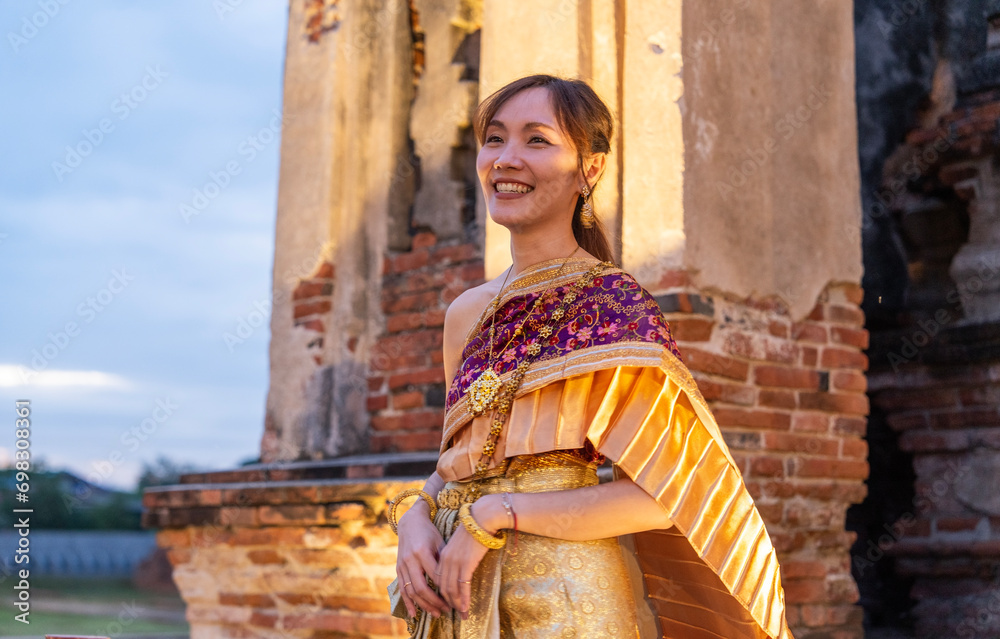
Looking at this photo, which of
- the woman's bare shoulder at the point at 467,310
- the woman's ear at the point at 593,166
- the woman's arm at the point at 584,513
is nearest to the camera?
the woman's arm at the point at 584,513

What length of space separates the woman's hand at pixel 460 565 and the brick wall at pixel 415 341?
8.49 ft

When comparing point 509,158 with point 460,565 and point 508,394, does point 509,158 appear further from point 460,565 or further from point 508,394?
point 460,565

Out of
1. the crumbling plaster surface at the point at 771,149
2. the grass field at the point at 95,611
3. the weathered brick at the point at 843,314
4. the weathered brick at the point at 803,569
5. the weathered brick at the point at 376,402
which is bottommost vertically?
the grass field at the point at 95,611

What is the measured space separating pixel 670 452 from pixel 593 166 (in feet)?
1.82

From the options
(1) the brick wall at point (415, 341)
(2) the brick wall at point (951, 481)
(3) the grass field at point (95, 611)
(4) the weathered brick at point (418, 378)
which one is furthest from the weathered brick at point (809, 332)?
(3) the grass field at point (95, 611)

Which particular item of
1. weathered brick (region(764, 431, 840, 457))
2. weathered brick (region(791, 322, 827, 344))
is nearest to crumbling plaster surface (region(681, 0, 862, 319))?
weathered brick (region(791, 322, 827, 344))

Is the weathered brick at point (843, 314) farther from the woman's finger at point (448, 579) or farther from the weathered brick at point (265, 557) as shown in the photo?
the woman's finger at point (448, 579)

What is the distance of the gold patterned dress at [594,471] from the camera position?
5.64 ft

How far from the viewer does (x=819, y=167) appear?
3.78 metres

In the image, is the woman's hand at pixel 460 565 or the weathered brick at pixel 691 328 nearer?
the woman's hand at pixel 460 565

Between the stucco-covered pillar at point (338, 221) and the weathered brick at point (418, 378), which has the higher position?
the stucco-covered pillar at point (338, 221)

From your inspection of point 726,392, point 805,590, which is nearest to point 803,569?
point 805,590

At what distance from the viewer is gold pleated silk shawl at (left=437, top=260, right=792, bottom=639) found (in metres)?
1.73

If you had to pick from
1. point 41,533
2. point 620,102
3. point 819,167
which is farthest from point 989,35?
point 41,533
